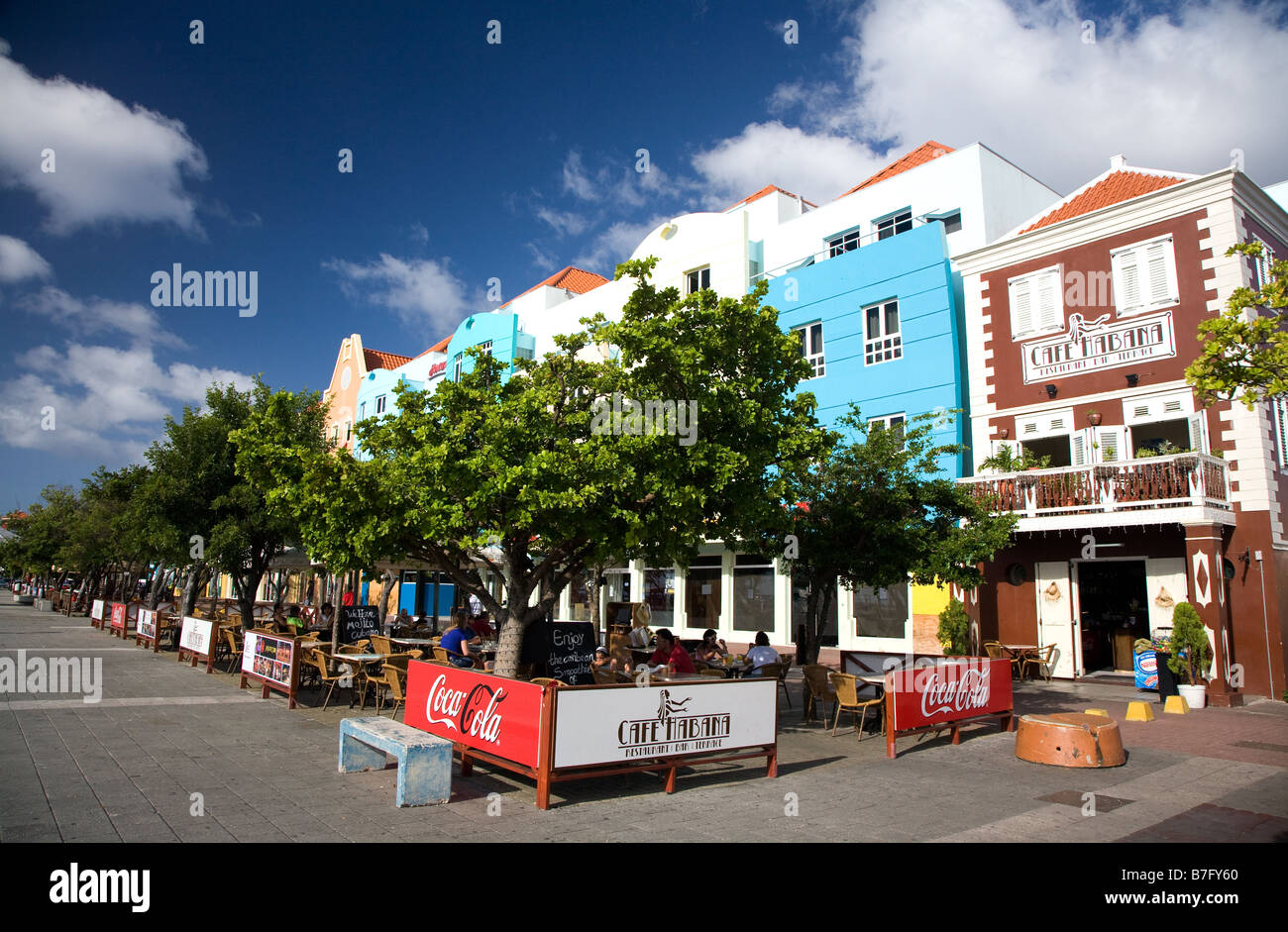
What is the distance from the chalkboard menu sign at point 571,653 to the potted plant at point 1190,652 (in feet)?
34.3

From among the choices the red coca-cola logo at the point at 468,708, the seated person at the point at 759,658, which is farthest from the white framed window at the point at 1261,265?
the red coca-cola logo at the point at 468,708

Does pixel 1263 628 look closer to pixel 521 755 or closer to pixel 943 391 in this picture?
pixel 943 391

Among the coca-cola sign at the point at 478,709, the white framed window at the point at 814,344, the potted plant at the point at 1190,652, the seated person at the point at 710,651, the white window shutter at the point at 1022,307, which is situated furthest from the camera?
the white framed window at the point at 814,344

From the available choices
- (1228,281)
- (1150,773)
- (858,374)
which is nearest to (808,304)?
(858,374)

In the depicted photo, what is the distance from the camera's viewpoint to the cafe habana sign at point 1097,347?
629 inches

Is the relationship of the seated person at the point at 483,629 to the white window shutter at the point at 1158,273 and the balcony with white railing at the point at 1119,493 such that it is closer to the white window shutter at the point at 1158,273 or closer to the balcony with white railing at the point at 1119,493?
the balcony with white railing at the point at 1119,493

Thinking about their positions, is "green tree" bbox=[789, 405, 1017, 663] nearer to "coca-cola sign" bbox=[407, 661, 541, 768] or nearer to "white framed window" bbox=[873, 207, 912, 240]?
"coca-cola sign" bbox=[407, 661, 541, 768]

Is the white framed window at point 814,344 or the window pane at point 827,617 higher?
the white framed window at point 814,344

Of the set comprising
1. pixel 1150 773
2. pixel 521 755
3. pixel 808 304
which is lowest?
pixel 1150 773

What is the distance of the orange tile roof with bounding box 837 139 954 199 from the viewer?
74.7ft

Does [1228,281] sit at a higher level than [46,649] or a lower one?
higher

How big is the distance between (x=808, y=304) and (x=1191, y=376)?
14295 millimetres

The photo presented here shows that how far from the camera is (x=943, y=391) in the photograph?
19141 mm

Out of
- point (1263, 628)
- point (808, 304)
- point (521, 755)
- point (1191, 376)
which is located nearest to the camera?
point (521, 755)
